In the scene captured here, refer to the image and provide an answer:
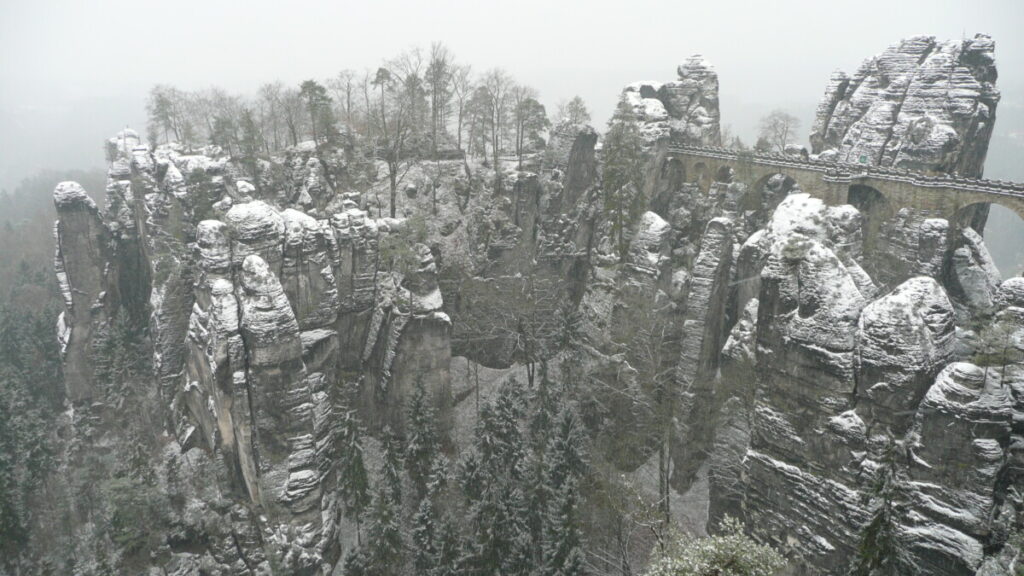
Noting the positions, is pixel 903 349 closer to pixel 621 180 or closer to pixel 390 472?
pixel 621 180

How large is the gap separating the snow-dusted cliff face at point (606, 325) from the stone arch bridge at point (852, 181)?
86 centimetres

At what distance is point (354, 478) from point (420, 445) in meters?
4.16

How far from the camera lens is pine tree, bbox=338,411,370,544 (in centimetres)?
3167

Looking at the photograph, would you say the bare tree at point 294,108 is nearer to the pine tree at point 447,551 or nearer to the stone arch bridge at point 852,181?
the stone arch bridge at point 852,181

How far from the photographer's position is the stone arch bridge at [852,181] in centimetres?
3403

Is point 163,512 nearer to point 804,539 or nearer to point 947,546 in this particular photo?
point 804,539

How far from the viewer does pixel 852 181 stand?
38.3m

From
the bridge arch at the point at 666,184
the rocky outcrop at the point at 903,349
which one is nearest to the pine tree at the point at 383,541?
the rocky outcrop at the point at 903,349

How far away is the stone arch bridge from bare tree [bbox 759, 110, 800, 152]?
936 inches

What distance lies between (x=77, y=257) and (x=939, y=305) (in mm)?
60527

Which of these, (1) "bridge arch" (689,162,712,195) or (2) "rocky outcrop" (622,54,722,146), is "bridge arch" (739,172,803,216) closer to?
(1) "bridge arch" (689,162,712,195)

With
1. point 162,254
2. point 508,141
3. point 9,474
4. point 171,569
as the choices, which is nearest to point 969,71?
point 508,141

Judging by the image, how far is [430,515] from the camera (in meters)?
28.7

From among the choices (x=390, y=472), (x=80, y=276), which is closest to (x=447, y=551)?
(x=390, y=472)
